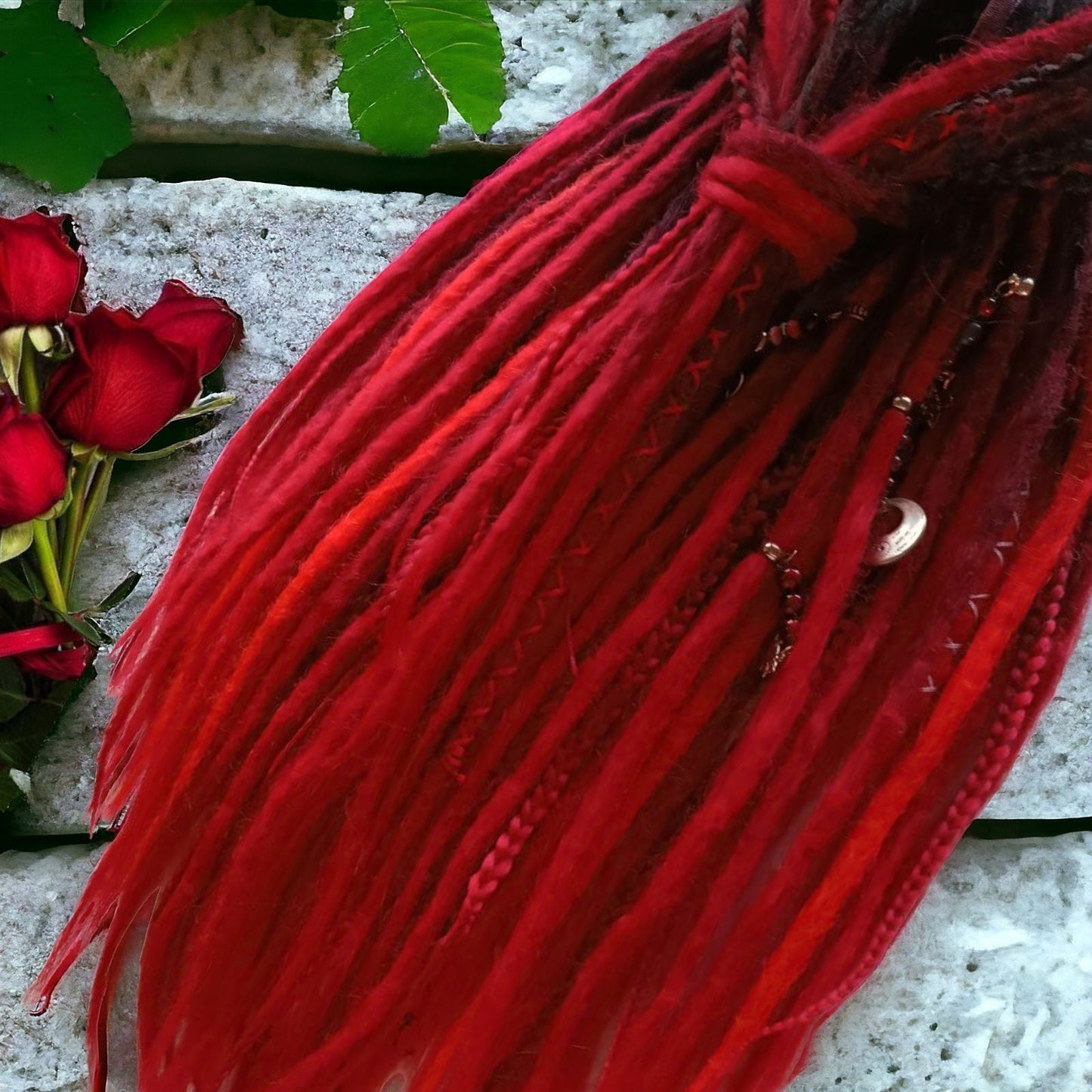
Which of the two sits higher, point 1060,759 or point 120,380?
point 120,380

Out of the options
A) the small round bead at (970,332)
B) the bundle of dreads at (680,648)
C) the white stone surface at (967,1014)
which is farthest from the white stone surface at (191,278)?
the white stone surface at (967,1014)

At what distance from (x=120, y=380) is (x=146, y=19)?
0.73 feet

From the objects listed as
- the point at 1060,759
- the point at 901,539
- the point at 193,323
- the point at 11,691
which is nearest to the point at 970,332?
the point at 901,539

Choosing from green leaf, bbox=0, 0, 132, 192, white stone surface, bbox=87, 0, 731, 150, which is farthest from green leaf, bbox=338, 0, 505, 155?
green leaf, bbox=0, 0, 132, 192

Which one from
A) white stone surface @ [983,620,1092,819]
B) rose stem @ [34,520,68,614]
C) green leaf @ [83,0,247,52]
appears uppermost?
green leaf @ [83,0,247,52]

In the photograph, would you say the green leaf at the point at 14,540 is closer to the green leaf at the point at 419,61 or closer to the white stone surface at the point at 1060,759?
the green leaf at the point at 419,61

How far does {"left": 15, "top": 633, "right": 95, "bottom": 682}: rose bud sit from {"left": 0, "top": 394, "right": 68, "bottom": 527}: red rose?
0.21 feet

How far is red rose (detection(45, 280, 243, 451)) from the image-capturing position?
45 centimetres

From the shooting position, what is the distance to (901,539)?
14.6 inches

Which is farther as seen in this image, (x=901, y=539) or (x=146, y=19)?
(x=146, y=19)

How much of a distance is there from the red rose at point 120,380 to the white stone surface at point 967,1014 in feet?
1.48

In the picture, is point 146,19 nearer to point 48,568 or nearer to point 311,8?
point 311,8

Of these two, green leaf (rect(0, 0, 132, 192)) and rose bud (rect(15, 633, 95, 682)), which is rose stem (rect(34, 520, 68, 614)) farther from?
green leaf (rect(0, 0, 132, 192))

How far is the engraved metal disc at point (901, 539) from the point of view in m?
0.37
